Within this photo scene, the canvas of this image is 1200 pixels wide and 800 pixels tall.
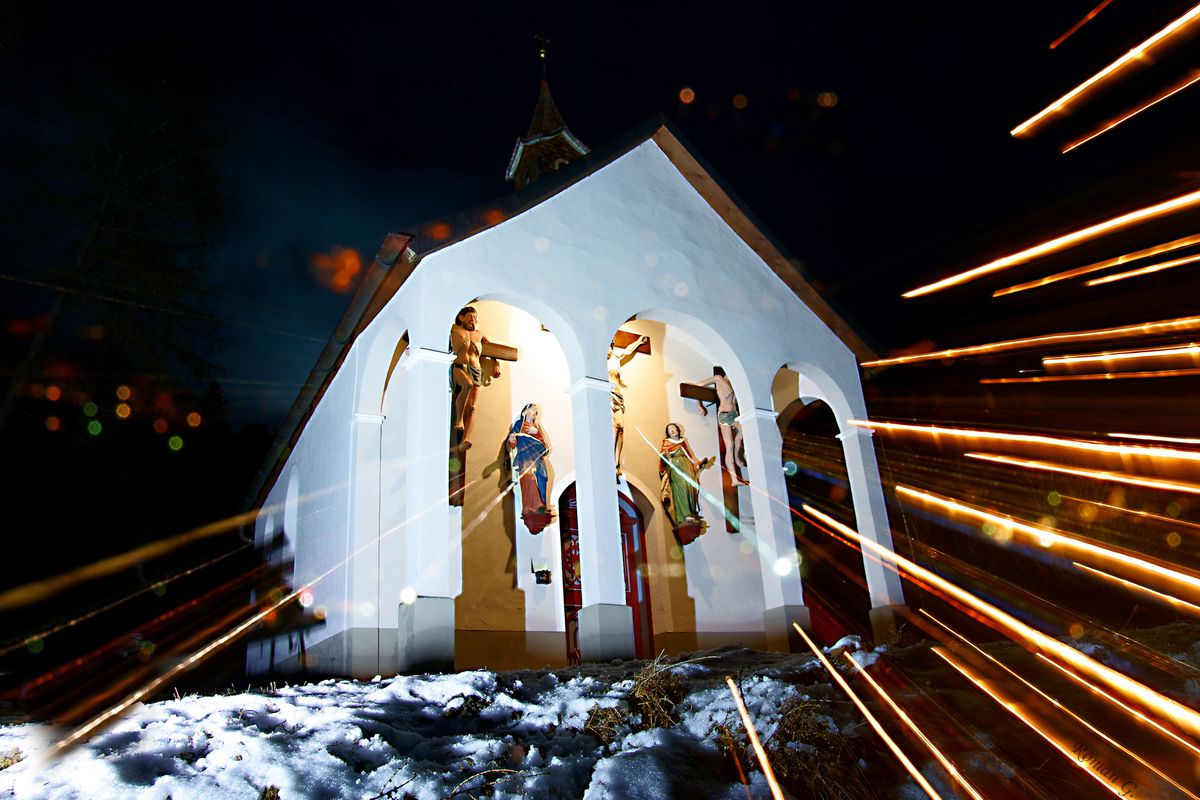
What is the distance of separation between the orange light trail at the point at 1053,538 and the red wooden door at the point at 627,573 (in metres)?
3.39

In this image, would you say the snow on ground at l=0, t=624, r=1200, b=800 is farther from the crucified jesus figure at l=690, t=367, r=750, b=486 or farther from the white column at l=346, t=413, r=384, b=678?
the crucified jesus figure at l=690, t=367, r=750, b=486

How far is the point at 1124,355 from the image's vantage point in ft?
32.0

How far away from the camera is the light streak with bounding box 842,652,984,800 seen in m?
3.52

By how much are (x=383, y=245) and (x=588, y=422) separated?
245cm

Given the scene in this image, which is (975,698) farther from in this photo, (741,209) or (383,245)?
(741,209)

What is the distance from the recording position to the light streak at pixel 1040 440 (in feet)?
30.8

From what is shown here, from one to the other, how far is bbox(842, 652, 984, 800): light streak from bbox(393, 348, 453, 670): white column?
9.68 ft

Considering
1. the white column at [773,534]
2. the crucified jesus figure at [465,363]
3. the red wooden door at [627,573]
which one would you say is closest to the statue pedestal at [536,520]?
the red wooden door at [627,573]

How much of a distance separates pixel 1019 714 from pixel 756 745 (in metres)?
1.60

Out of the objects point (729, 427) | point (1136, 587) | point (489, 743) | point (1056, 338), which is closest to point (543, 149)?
point (729, 427)

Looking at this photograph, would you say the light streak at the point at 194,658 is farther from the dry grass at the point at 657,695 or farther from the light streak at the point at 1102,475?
the light streak at the point at 1102,475

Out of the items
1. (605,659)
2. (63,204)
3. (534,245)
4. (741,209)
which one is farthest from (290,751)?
(63,204)

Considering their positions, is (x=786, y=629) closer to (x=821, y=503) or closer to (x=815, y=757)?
(x=821, y=503)

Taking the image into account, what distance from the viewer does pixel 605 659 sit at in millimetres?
6363
